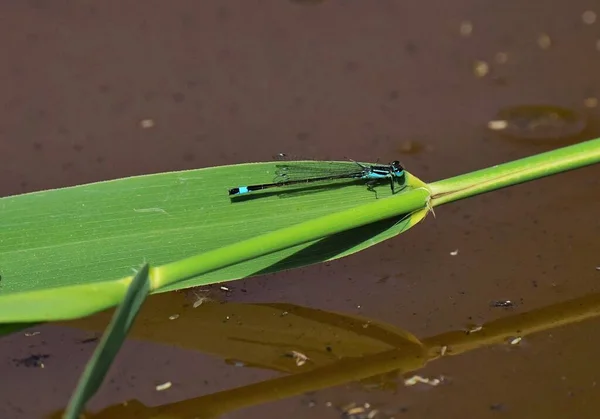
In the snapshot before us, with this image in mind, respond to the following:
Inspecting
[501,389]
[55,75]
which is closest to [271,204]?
[501,389]

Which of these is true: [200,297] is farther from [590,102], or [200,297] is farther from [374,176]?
[590,102]

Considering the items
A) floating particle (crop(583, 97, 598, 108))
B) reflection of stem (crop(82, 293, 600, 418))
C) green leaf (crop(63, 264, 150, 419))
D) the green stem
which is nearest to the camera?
green leaf (crop(63, 264, 150, 419))

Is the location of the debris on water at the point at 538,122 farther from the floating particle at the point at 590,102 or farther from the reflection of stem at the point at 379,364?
the reflection of stem at the point at 379,364

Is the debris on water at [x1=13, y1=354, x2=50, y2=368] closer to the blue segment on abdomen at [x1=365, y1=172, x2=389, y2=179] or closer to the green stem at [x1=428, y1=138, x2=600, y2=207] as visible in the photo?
the blue segment on abdomen at [x1=365, y1=172, x2=389, y2=179]

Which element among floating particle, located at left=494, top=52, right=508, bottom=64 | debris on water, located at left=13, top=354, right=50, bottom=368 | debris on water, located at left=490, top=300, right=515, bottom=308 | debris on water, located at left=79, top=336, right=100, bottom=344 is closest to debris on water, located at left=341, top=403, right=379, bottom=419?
debris on water, located at left=490, top=300, right=515, bottom=308

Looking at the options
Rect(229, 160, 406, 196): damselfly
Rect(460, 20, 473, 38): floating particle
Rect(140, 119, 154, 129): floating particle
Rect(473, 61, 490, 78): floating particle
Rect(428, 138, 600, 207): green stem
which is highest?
Rect(460, 20, 473, 38): floating particle

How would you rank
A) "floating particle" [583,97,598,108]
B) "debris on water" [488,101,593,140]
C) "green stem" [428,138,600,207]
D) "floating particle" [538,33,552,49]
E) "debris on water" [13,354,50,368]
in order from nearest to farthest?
"green stem" [428,138,600,207]
"debris on water" [13,354,50,368]
"debris on water" [488,101,593,140]
"floating particle" [583,97,598,108]
"floating particle" [538,33,552,49]

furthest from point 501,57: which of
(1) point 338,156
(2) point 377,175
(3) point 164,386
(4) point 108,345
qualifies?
(4) point 108,345

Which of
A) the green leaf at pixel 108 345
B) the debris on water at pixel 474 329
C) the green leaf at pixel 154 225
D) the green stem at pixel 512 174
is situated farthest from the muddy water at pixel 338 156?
the green leaf at pixel 108 345

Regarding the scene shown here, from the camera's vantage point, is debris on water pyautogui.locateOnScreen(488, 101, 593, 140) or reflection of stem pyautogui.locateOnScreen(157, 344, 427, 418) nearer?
reflection of stem pyautogui.locateOnScreen(157, 344, 427, 418)

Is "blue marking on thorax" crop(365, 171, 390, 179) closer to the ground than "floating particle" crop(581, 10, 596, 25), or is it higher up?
closer to the ground
